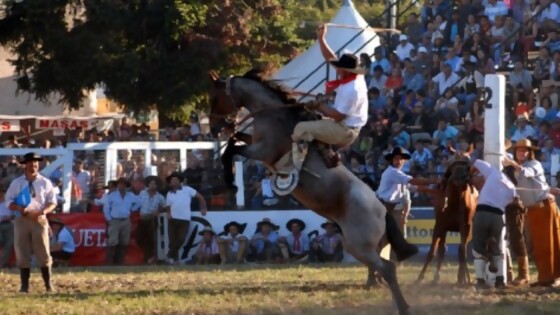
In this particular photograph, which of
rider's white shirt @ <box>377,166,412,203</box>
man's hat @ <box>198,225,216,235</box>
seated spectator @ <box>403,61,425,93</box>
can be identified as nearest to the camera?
rider's white shirt @ <box>377,166,412,203</box>

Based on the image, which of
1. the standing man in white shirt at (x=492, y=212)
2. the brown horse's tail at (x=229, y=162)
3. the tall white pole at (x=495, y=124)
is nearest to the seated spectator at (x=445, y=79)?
the tall white pole at (x=495, y=124)

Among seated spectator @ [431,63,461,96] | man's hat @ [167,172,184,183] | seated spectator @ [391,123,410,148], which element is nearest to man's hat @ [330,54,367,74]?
man's hat @ [167,172,184,183]

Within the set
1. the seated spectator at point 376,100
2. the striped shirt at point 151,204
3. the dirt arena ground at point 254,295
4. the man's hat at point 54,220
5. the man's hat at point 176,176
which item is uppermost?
the seated spectator at point 376,100

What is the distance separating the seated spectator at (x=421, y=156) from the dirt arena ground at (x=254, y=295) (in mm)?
3800

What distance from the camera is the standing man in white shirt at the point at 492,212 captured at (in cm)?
1636

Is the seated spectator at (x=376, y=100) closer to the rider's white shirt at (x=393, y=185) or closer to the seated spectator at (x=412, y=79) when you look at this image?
the seated spectator at (x=412, y=79)

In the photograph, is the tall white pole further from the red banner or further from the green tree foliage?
the green tree foliage

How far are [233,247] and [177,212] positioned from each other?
4.08 ft

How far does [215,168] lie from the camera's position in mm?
26109

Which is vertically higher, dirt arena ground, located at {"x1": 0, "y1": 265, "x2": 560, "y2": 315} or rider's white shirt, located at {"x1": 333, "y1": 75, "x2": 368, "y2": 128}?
rider's white shirt, located at {"x1": 333, "y1": 75, "x2": 368, "y2": 128}

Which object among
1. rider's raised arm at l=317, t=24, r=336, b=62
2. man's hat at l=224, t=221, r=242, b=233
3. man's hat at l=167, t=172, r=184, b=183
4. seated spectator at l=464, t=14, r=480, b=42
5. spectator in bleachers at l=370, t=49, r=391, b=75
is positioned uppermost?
seated spectator at l=464, t=14, r=480, b=42

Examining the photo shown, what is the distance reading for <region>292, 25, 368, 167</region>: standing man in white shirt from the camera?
1381cm

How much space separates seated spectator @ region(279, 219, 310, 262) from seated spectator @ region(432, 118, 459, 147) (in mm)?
3012

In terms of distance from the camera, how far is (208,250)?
78.6ft
